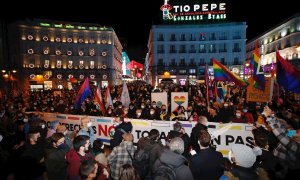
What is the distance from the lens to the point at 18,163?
15.4 ft

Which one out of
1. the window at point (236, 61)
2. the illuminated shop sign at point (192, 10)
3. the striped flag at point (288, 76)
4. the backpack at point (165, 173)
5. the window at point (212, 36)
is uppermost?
the illuminated shop sign at point (192, 10)

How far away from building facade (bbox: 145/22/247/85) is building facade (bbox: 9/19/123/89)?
16.9 m

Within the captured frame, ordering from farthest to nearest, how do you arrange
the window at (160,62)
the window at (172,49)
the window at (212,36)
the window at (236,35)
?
the window at (160,62)
the window at (172,49)
the window at (212,36)
the window at (236,35)

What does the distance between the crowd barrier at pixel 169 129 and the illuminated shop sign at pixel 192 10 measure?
183 feet

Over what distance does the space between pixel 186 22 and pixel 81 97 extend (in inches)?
2213

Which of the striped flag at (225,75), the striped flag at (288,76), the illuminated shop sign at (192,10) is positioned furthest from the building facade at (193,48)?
the striped flag at (288,76)

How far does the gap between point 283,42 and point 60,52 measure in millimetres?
58288

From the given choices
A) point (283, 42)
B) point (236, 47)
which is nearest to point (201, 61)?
point (236, 47)

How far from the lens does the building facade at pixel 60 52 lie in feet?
202

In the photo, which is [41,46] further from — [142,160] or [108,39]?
[142,160]

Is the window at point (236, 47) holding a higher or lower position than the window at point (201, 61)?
higher

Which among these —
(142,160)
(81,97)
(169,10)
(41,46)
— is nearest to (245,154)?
(142,160)

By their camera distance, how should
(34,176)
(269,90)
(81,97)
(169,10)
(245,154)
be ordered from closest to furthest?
(245,154)
(34,176)
(269,90)
(81,97)
(169,10)

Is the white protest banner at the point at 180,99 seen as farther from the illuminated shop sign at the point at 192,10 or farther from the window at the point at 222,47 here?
the window at the point at 222,47
